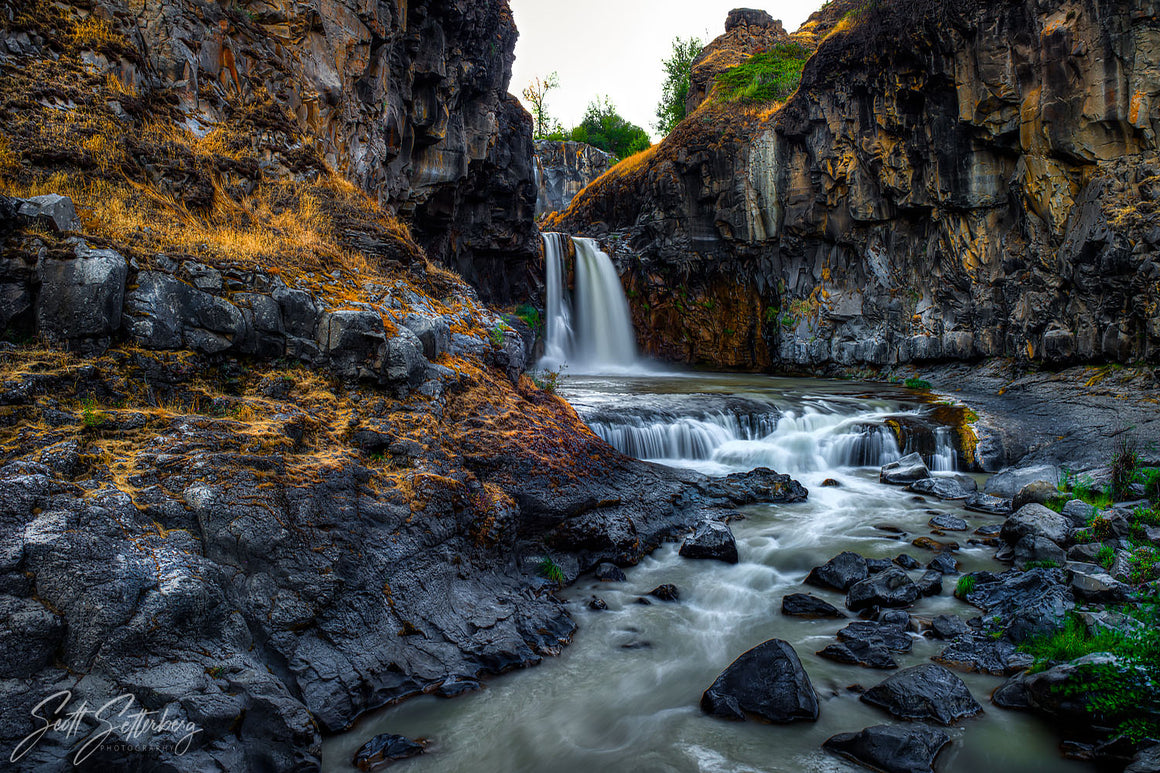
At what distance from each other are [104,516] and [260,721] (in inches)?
65.1

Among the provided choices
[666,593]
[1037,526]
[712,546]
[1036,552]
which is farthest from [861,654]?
[1037,526]

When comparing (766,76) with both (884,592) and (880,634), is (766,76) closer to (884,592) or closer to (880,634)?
(884,592)

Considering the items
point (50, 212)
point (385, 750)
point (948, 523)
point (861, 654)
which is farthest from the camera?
point (948, 523)

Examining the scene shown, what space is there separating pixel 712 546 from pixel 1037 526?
152 inches

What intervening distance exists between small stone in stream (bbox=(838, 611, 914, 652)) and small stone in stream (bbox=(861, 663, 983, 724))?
66 cm

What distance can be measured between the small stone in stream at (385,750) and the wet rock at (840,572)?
4.70 m

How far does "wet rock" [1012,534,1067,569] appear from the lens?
6477 millimetres

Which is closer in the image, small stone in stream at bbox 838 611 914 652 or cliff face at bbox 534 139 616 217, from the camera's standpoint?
small stone in stream at bbox 838 611 914 652

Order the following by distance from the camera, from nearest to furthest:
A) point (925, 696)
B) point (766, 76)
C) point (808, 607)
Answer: point (925, 696) < point (808, 607) < point (766, 76)

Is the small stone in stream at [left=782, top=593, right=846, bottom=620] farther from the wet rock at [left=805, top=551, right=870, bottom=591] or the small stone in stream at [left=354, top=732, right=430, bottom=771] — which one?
the small stone in stream at [left=354, top=732, right=430, bottom=771]

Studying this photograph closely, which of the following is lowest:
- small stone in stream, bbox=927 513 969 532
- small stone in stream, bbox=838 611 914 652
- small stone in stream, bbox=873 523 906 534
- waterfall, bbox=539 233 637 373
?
small stone in stream, bbox=873 523 906 534

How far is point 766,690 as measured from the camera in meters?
4.46

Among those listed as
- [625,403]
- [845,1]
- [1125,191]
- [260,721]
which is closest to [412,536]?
[260,721]

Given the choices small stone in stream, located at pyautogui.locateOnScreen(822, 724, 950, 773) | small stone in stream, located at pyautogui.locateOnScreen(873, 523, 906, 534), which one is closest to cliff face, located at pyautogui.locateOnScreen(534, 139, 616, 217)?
small stone in stream, located at pyautogui.locateOnScreen(873, 523, 906, 534)
